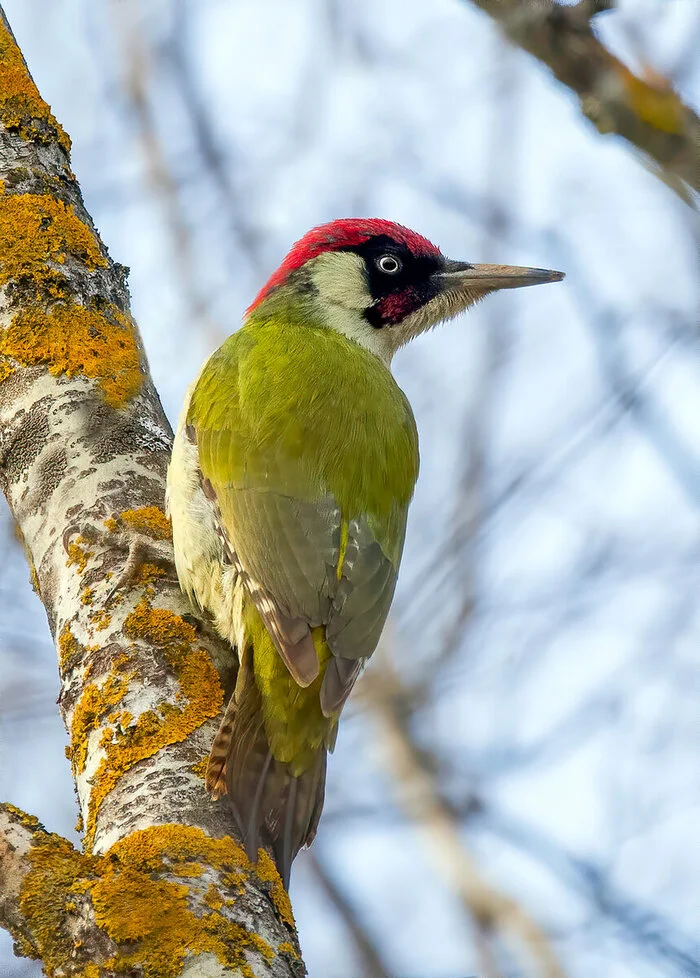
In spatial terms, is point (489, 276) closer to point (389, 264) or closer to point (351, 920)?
point (389, 264)

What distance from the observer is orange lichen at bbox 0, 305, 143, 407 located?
291cm

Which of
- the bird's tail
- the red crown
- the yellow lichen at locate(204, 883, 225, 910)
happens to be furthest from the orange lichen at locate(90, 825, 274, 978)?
the red crown

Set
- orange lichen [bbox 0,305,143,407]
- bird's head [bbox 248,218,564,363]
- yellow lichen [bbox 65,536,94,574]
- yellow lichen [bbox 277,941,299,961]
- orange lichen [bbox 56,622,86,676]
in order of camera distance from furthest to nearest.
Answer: bird's head [bbox 248,218,564,363], orange lichen [bbox 0,305,143,407], yellow lichen [bbox 65,536,94,574], orange lichen [bbox 56,622,86,676], yellow lichen [bbox 277,941,299,961]

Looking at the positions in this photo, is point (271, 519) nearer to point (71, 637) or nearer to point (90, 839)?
point (71, 637)

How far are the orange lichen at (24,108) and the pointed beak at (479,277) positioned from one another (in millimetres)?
1547

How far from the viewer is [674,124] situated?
150 centimetres

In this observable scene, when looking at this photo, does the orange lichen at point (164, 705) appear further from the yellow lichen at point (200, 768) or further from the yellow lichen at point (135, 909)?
the yellow lichen at point (135, 909)

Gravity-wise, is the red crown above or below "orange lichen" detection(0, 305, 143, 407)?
above

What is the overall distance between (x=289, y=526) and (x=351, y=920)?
197 centimetres

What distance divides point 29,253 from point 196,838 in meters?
1.74

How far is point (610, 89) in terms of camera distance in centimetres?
154

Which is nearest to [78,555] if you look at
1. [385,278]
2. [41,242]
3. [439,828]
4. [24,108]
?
[41,242]

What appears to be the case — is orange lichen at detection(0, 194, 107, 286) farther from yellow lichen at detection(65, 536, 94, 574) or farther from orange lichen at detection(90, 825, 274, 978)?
orange lichen at detection(90, 825, 274, 978)

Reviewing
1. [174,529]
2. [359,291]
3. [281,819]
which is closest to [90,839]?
[281,819]
